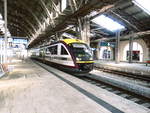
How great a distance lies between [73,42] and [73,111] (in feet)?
22.3

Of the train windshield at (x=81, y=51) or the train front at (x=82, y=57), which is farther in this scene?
the train windshield at (x=81, y=51)

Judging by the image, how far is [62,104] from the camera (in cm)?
357

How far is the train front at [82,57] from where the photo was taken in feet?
29.5

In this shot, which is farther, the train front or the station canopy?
the station canopy

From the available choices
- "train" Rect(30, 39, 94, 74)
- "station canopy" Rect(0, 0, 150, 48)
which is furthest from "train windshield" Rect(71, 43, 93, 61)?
"station canopy" Rect(0, 0, 150, 48)

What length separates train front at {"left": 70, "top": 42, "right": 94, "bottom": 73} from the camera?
8.98 metres

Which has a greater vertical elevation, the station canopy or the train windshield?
the station canopy

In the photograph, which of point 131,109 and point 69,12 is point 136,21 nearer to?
point 69,12

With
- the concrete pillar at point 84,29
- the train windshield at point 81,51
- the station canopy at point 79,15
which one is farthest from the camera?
the concrete pillar at point 84,29

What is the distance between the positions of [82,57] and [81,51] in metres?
0.47

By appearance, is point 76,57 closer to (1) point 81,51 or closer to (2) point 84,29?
(1) point 81,51

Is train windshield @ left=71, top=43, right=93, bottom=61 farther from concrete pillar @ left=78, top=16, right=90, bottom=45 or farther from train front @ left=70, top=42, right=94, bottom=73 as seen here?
concrete pillar @ left=78, top=16, right=90, bottom=45

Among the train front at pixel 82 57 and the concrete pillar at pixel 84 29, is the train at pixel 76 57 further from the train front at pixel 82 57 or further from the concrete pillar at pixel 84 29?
the concrete pillar at pixel 84 29

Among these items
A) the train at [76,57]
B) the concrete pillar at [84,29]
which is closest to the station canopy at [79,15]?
the concrete pillar at [84,29]
